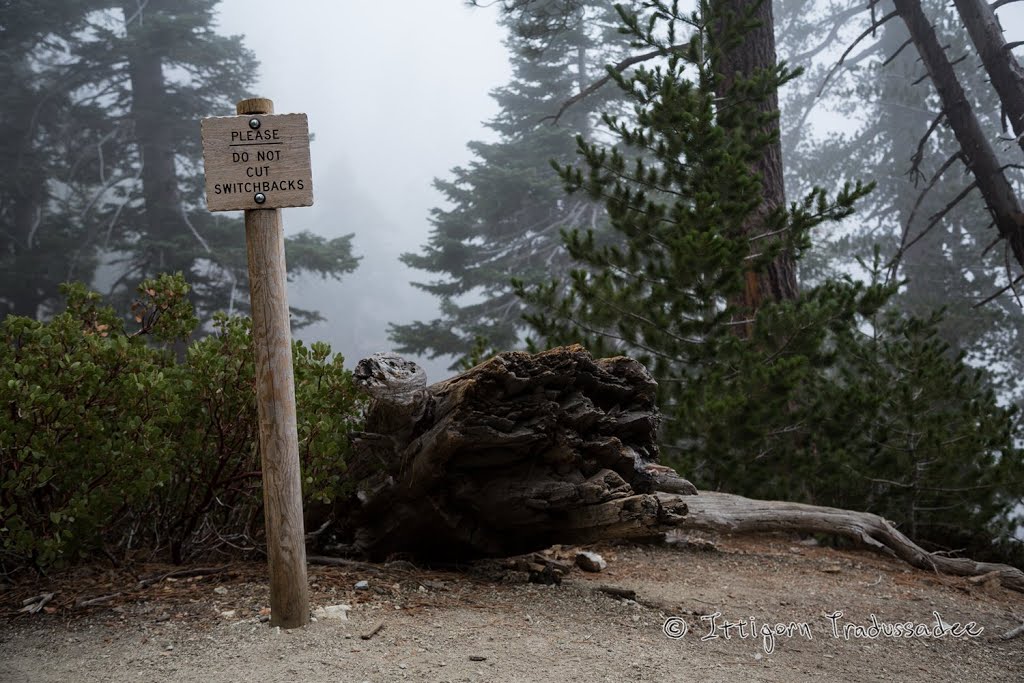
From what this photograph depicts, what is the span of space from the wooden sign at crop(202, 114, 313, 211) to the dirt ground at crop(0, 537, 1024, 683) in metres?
1.58

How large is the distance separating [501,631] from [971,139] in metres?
6.53

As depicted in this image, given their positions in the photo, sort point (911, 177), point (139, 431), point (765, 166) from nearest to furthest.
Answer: point (139, 431), point (765, 166), point (911, 177)

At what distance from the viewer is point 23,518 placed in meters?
3.18

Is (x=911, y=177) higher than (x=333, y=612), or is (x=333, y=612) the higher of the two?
(x=911, y=177)

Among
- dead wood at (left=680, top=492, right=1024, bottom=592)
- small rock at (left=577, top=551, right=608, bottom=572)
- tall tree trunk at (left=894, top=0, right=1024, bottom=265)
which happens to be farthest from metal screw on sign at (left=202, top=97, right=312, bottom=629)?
tall tree trunk at (left=894, top=0, right=1024, bottom=265)

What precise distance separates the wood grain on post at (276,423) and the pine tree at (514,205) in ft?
40.4

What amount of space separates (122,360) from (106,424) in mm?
290

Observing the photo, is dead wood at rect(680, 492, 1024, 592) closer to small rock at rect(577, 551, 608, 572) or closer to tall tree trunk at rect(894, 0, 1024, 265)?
small rock at rect(577, 551, 608, 572)

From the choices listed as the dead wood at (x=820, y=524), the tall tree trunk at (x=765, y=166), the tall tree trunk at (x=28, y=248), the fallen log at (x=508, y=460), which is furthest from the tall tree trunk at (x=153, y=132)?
the dead wood at (x=820, y=524)

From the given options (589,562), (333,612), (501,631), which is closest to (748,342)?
(589,562)

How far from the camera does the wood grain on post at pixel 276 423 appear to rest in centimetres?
277

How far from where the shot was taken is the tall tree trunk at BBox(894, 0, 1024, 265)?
21.8 ft

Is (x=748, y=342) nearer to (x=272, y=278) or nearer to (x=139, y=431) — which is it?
(x=272, y=278)

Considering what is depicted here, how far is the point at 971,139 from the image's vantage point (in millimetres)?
6848
